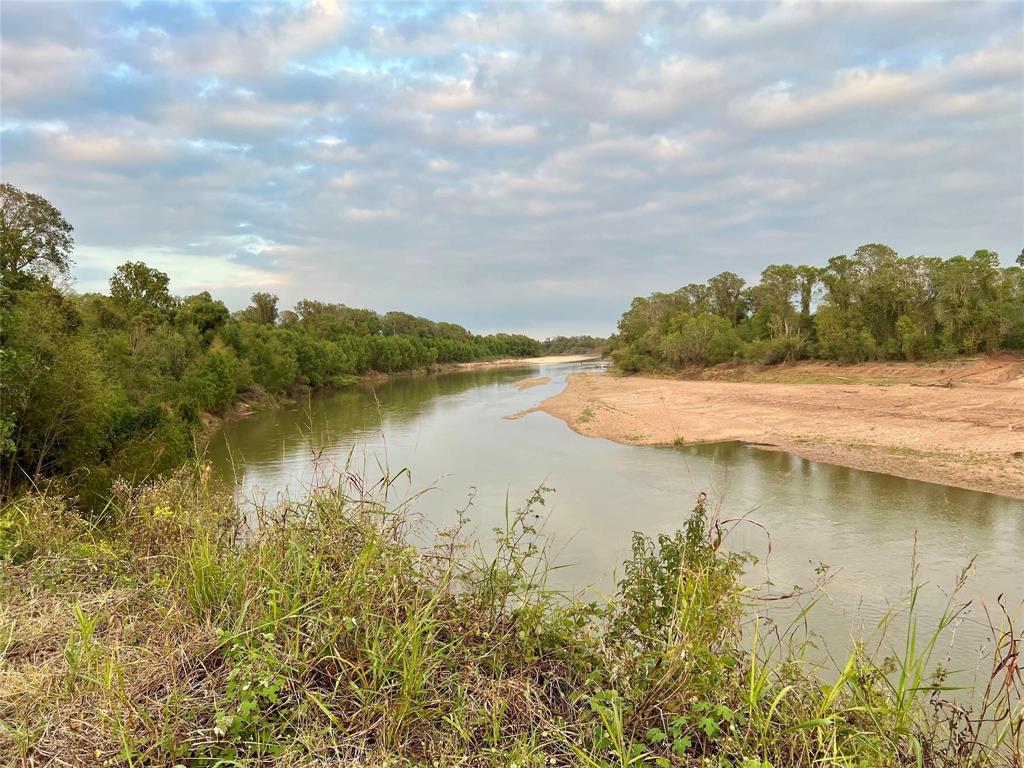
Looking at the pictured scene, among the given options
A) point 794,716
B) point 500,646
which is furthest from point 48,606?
point 794,716

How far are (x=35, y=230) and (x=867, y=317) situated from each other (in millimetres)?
55760

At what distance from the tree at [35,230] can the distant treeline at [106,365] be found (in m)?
0.04

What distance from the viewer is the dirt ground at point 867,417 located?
1730cm

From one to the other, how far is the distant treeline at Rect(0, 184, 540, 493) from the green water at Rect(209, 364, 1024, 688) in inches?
129

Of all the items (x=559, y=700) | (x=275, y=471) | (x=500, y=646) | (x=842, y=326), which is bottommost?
(x=275, y=471)

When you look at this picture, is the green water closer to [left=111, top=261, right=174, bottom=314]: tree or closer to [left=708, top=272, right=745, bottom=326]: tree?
[left=111, top=261, right=174, bottom=314]: tree

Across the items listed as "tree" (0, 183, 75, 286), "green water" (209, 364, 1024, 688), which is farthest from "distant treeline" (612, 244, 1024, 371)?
"tree" (0, 183, 75, 286)

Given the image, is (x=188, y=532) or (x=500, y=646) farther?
(x=188, y=532)

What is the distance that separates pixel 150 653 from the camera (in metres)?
2.95

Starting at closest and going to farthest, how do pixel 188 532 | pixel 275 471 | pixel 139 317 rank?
→ pixel 188 532 → pixel 275 471 → pixel 139 317

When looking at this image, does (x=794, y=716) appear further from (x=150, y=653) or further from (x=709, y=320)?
(x=709, y=320)

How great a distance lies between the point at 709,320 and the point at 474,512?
6015cm

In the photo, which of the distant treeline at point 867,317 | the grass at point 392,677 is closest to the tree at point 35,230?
the grass at point 392,677

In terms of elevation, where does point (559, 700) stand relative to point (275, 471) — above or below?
above
